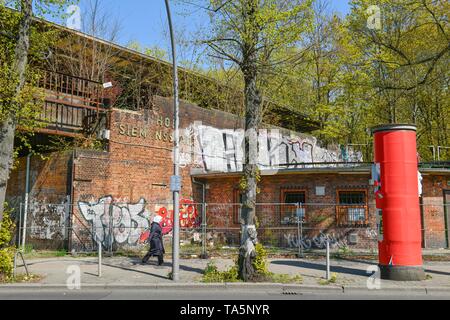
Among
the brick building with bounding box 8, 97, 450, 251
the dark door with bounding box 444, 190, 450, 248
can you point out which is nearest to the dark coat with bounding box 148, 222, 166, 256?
the brick building with bounding box 8, 97, 450, 251

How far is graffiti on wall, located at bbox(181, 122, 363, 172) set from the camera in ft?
79.5

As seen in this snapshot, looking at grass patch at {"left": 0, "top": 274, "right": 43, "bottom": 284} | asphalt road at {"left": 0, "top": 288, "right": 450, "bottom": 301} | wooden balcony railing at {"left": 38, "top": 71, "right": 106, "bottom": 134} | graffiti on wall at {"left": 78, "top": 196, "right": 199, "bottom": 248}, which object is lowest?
asphalt road at {"left": 0, "top": 288, "right": 450, "bottom": 301}

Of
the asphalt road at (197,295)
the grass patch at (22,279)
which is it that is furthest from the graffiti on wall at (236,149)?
the grass patch at (22,279)

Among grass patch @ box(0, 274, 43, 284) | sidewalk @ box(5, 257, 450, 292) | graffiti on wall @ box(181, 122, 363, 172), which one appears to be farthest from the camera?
graffiti on wall @ box(181, 122, 363, 172)

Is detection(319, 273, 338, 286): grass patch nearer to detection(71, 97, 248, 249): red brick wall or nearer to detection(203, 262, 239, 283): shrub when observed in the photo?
detection(203, 262, 239, 283): shrub

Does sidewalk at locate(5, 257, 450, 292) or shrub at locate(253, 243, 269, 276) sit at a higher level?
shrub at locate(253, 243, 269, 276)

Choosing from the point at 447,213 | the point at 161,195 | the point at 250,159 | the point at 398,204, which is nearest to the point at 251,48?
the point at 250,159

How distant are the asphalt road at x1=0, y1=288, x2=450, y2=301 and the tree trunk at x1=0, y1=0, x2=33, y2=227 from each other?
2.76 m

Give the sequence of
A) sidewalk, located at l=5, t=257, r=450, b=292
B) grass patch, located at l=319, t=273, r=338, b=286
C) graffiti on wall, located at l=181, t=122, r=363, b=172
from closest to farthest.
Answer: sidewalk, located at l=5, t=257, r=450, b=292 < grass patch, located at l=319, t=273, r=338, b=286 < graffiti on wall, located at l=181, t=122, r=363, b=172

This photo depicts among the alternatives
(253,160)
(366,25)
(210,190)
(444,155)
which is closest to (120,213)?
(210,190)

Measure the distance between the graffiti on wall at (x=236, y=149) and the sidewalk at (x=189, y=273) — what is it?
704cm

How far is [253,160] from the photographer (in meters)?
12.5

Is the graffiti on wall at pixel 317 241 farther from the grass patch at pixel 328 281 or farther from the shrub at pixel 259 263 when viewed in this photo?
the shrub at pixel 259 263
